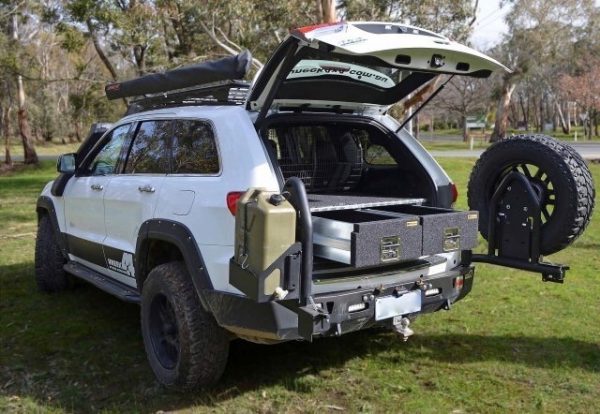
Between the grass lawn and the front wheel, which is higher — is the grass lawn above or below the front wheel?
below

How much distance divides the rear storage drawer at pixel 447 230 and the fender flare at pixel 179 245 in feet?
3.98

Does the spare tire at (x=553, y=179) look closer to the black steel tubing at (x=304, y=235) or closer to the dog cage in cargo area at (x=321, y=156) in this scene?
the dog cage in cargo area at (x=321, y=156)

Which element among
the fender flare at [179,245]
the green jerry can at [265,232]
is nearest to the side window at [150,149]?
the fender flare at [179,245]

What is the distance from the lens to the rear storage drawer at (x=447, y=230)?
152 inches

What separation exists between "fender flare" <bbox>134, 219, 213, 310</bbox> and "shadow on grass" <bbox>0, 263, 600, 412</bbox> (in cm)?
74

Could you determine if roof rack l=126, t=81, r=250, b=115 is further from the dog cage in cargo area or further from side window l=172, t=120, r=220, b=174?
the dog cage in cargo area

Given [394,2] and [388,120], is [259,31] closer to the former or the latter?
[394,2]

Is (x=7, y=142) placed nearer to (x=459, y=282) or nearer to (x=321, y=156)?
(x=321, y=156)

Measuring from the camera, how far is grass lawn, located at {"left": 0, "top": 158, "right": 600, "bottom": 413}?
3.89m

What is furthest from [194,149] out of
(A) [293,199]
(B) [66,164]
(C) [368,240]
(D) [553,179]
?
(D) [553,179]

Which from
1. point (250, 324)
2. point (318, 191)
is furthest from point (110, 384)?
point (318, 191)

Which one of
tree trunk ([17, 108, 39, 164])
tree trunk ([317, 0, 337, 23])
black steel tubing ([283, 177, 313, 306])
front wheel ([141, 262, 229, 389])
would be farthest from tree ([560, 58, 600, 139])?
black steel tubing ([283, 177, 313, 306])

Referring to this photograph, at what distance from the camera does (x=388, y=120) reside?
4.83 metres

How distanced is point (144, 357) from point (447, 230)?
2334 mm
